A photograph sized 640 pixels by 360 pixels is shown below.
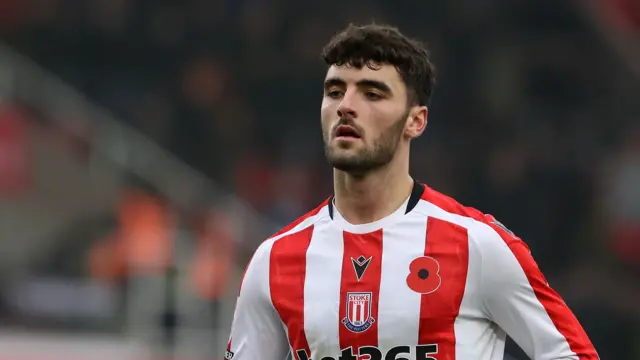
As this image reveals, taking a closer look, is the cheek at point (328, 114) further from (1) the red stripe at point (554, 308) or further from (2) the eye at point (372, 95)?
(1) the red stripe at point (554, 308)

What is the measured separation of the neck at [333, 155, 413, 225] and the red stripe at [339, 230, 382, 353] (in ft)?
0.21

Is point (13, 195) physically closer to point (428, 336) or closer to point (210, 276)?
point (210, 276)

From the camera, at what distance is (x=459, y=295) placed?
338 cm

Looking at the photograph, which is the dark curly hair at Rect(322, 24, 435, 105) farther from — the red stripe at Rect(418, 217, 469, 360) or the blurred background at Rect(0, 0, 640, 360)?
the blurred background at Rect(0, 0, 640, 360)

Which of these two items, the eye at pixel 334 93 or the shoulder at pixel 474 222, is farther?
the eye at pixel 334 93

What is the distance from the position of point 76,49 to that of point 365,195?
8372mm

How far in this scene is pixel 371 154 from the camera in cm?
345

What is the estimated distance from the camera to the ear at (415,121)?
3.56 m

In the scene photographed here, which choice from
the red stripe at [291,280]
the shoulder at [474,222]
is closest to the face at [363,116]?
the shoulder at [474,222]

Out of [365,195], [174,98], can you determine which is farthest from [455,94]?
[365,195]

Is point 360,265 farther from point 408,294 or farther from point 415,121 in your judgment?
point 415,121

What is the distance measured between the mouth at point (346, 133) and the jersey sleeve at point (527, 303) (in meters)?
0.46

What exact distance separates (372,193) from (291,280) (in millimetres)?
341

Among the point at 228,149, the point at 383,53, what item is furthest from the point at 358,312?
the point at 228,149
